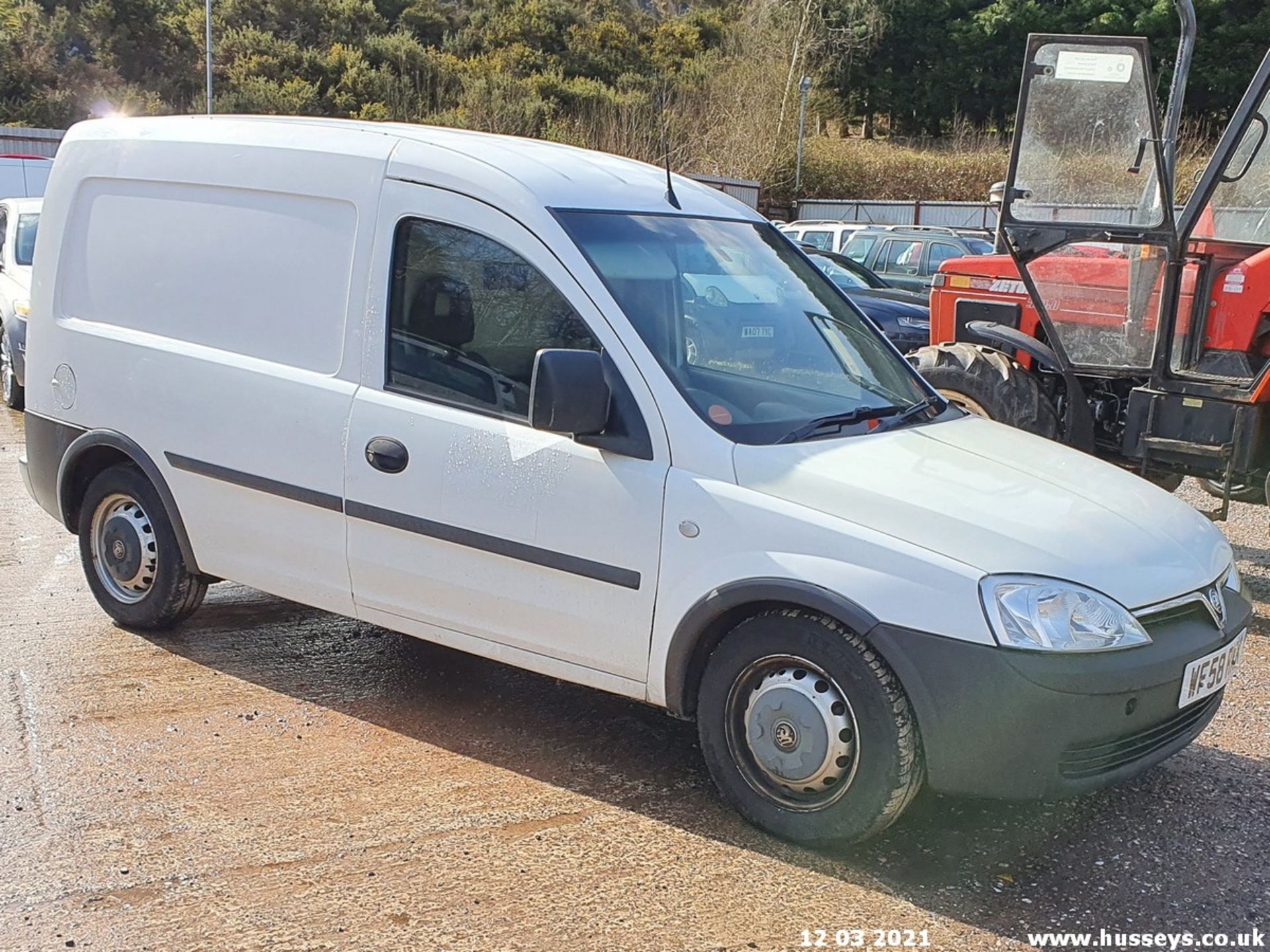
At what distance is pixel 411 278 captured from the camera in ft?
13.5

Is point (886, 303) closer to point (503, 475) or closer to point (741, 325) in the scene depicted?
point (741, 325)

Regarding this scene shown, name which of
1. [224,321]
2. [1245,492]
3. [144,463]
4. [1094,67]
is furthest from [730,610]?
[1094,67]

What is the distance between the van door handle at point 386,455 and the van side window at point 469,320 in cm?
19

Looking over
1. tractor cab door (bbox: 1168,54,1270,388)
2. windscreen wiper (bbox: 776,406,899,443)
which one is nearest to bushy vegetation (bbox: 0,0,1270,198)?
tractor cab door (bbox: 1168,54,1270,388)

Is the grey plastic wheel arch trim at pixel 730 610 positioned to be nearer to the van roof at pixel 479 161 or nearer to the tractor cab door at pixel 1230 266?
the van roof at pixel 479 161

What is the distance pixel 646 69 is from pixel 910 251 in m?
29.0

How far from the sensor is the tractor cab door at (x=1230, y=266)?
6004mm

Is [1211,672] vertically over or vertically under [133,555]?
over

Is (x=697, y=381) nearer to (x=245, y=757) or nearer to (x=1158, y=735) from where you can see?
(x=1158, y=735)

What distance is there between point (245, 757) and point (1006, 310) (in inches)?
212

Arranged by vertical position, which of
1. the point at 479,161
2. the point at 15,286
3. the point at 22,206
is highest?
the point at 479,161

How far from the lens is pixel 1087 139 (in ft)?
20.6

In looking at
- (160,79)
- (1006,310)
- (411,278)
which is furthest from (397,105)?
(411,278)

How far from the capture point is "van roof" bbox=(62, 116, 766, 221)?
13.0ft
